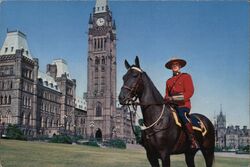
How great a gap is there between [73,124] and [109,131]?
37.9 feet

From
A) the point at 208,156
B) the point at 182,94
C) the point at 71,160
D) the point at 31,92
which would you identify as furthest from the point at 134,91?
the point at 31,92

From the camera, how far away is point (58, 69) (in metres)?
93.3

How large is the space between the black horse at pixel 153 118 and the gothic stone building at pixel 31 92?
45.6 metres

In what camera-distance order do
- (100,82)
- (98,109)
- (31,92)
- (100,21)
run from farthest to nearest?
(100,82), (98,109), (100,21), (31,92)

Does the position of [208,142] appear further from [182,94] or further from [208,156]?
[182,94]

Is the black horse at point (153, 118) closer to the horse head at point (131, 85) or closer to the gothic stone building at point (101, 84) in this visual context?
the horse head at point (131, 85)

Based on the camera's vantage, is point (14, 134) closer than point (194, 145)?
No

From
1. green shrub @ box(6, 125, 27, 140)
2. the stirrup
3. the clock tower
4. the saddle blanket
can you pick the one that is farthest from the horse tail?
the clock tower

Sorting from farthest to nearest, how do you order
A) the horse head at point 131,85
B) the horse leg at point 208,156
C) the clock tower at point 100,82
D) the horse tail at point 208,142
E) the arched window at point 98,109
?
the arched window at point 98,109
the clock tower at point 100,82
the horse leg at point 208,156
the horse tail at point 208,142
the horse head at point 131,85

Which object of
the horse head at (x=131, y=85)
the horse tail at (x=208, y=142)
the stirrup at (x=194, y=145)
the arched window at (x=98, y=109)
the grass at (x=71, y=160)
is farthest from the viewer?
the arched window at (x=98, y=109)

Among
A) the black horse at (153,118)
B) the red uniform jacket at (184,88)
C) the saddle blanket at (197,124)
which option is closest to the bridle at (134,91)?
the black horse at (153,118)

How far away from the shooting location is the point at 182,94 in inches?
324

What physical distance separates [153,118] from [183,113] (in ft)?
2.54

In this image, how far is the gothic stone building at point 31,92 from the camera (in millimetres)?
65125
